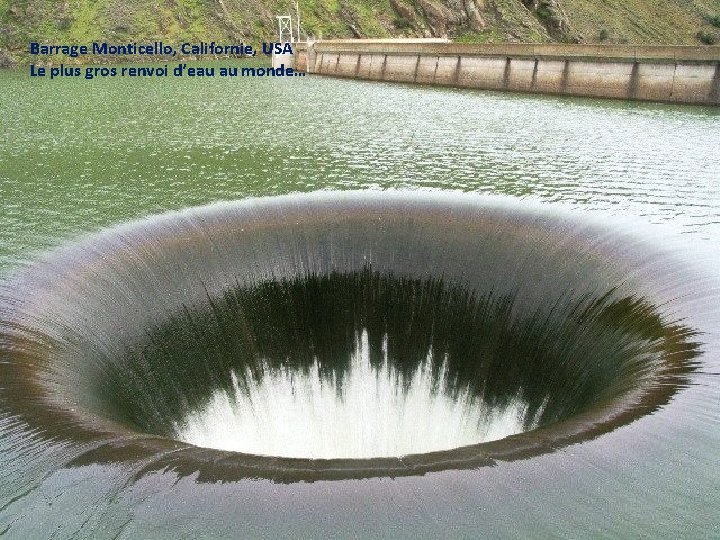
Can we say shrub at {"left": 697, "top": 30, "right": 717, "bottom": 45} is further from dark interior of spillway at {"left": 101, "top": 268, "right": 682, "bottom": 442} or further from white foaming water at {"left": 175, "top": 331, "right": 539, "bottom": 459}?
white foaming water at {"left": 175, "top": 331, "right": 539, "bottom": 459}

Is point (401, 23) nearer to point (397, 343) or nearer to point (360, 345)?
point (360, 345)

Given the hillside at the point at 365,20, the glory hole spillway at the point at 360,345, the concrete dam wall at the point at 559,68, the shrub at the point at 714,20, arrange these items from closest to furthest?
the glory hole spillway at the point at 360,345, the concrete dam wall at the point at 559,68, the hillside at the point at 365,20, the shrub at the point at 714,20

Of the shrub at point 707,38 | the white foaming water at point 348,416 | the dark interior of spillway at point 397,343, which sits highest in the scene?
the shrub at point 707,38

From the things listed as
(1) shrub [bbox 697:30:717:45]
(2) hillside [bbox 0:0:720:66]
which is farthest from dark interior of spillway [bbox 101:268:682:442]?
(1) shrub [bbox 697:30:717:45]

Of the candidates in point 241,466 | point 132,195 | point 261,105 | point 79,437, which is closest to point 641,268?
point 241,466

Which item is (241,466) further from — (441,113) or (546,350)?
(441,113)

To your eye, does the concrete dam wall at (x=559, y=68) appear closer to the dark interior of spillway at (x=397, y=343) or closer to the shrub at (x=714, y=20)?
the dark interior of spillway at (x=397, y=343)

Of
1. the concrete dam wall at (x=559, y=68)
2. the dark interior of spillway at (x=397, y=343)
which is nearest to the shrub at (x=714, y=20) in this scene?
the concrete dam wall at (x=559, y=68)
